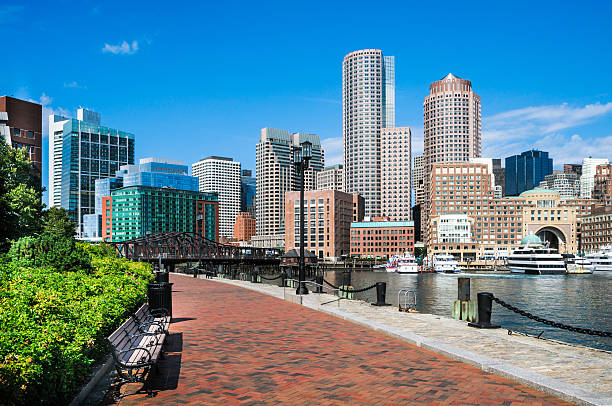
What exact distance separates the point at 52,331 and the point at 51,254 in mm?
13982

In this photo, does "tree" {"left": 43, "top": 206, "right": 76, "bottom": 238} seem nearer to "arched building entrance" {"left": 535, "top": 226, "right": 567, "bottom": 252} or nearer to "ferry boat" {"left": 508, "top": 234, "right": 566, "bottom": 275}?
"ferry boat" {"left": 508, "top": 234, "right": 566, "bottom": 275}

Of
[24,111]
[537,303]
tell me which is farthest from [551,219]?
[24,111]

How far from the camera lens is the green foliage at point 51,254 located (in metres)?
19.5

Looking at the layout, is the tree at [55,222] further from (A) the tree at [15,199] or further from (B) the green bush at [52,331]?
(B) the green bush at [52,331]

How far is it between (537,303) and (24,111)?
102901 mm

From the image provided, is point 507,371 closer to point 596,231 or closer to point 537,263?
point 537,263

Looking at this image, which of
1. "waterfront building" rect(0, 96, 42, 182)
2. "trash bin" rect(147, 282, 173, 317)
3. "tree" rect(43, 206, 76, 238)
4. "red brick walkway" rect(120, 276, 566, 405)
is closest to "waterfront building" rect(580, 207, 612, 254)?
"tree" rect(43, 206, 76, 238)

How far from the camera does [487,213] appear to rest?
184375mm

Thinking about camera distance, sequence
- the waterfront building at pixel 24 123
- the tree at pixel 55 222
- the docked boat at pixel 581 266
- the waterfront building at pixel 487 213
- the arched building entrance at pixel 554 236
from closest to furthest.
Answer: the tree at pixel 55 222 < the waterfront building at pixel 24 123 < the docked boat at pixel 581 266 < the waterfront building at pixel 487 213 < the arched building entrance at pixel 554 236

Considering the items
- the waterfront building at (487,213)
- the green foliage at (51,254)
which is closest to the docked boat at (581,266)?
the waterfront building at (487,213)

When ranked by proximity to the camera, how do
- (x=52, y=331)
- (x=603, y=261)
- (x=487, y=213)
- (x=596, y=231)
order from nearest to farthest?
(x=52, y=331)
(x=603, y=261)
(x=596, y=231)
(x=487, y=213)

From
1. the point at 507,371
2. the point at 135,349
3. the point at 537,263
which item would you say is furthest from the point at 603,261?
the point at 135,349

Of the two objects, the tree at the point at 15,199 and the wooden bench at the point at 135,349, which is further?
the tree at the point at 15,199

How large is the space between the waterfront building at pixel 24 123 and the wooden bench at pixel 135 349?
102 m
